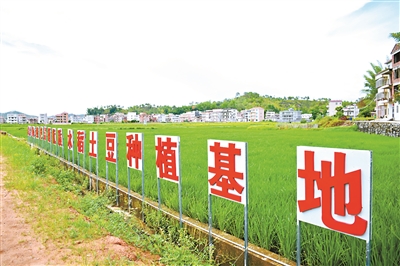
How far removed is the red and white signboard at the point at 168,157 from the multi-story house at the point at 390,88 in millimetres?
28030

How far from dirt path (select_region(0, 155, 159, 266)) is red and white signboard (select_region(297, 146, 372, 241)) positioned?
184 centimetres

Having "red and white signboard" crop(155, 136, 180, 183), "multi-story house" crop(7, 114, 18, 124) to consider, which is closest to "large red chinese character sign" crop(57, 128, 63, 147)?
"red and white signboard" crop(155, 136, 180, 183)

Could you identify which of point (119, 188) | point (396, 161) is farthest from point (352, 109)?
point (119, 188)

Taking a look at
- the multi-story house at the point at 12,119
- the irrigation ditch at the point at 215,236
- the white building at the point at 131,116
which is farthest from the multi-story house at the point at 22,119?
the irrigation ditch at the point at 215,236

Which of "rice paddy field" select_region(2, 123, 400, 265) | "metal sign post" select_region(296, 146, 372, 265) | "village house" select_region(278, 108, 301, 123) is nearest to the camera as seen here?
"metal sign post" select_region(296, 146, 372, 265)

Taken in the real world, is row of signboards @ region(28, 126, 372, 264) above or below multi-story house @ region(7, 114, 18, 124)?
below

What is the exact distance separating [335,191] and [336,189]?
0.02 metres

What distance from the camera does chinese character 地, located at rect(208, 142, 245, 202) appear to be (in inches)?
111

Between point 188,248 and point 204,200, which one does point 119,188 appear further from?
point 188,248

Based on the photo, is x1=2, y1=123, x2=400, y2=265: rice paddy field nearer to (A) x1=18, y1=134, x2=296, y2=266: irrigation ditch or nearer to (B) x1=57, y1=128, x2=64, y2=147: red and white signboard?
(A) x1=18, y1=134, x2=296, y2=266: irrigation ditch

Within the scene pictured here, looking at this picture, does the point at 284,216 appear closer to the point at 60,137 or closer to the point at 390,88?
the point at 60,137

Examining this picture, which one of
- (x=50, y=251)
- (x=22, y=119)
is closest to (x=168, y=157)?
(x=50, y=251)

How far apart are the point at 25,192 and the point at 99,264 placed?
13.4ft

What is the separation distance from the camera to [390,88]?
33.4m
